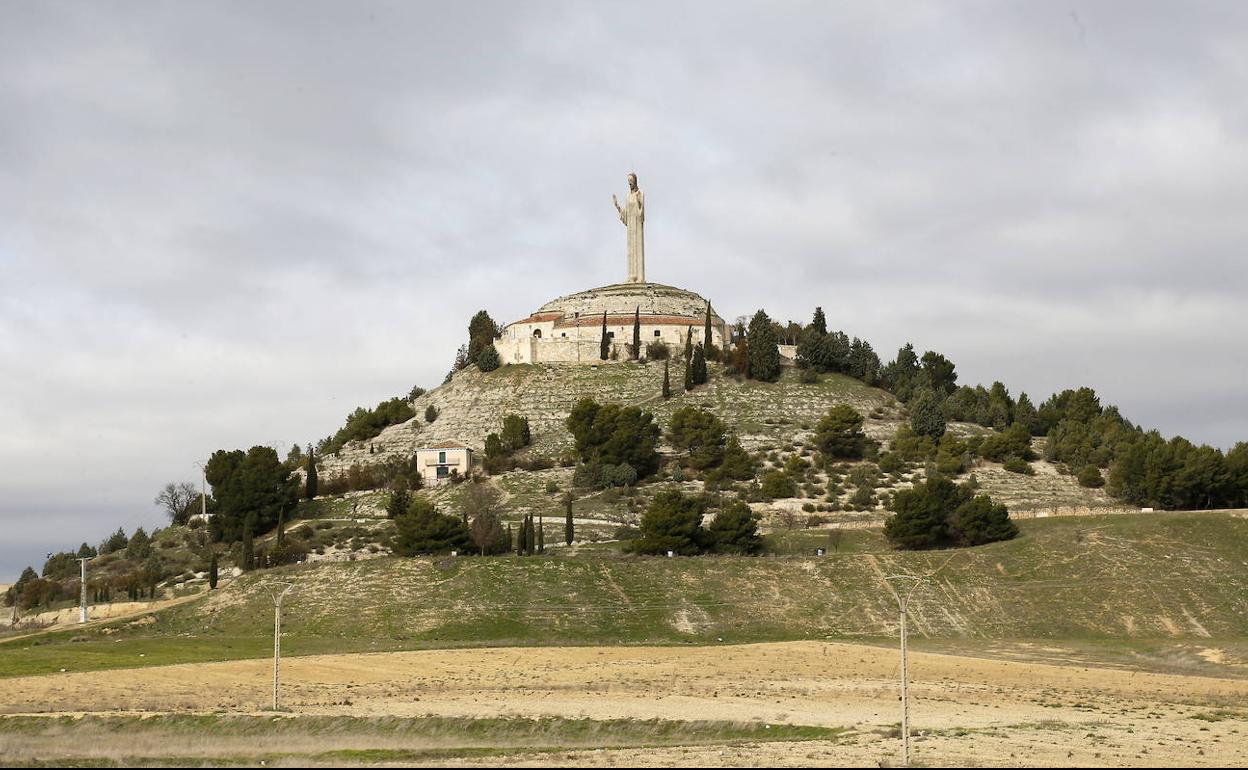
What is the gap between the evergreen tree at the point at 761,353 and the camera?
127 meters

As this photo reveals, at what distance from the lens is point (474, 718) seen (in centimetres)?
4784

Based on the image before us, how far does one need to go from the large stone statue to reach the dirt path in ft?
230

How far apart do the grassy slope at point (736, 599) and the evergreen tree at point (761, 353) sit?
133ft

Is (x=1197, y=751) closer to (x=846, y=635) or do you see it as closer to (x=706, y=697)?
(x=706, y=697)

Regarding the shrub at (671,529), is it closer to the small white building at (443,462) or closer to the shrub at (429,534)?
the shrub at (429,534)

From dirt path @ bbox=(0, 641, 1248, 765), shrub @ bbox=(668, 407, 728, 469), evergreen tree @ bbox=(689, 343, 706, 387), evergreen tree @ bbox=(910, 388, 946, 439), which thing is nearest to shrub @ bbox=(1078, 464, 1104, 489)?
evergreen tree @ bbox=(910, 388, 946, 439)

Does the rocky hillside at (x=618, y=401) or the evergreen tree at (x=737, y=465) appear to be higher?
the rocky hillside at (x=618, y=401)

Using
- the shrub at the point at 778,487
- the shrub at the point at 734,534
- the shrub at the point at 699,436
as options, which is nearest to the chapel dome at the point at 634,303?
the shrub at the point at 699,436

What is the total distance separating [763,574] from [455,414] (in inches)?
1949

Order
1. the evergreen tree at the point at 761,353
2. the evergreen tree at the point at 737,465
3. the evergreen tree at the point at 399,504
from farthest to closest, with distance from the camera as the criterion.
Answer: the evergreen tree at the point at 761,353 < the evergreen tree at the point at 737,465 < the evergreen tree at the point at 399,504

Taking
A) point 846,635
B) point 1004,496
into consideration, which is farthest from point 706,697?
point 1004,496

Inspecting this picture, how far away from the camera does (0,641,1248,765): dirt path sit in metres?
42.6

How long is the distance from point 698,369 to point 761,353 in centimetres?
557

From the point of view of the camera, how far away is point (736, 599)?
78.4m
